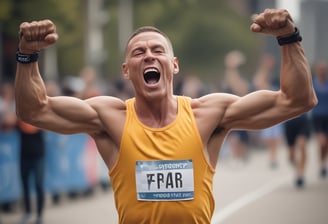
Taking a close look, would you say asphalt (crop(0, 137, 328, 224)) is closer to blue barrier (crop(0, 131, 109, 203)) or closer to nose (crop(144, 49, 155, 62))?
blue barrier (crop(0, 131, 109, 203))

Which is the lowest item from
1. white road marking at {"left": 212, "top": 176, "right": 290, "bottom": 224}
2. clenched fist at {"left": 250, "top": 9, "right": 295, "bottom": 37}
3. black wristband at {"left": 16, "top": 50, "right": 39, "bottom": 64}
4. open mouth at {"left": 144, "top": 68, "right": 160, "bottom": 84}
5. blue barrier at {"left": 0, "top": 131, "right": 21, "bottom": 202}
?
white road marking at {"left": 212, "top": 176, "right": 290, "bottom": 224}

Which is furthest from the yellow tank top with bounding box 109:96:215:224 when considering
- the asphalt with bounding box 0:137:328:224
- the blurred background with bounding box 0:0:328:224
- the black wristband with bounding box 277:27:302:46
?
the asphalt with bounding box 0:137:328:224

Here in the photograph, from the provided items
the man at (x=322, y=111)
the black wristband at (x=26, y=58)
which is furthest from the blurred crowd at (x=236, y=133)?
the black wristband at (x=26, y=58)

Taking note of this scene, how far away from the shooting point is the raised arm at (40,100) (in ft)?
14.6

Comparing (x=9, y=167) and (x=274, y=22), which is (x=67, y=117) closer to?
(x=274, y=22)

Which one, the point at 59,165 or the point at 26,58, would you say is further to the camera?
the point at 59,165

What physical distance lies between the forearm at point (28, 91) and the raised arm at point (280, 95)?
3.35 feet

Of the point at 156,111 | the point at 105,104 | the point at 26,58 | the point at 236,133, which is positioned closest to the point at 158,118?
the point at 156,111

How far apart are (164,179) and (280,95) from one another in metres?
0.77

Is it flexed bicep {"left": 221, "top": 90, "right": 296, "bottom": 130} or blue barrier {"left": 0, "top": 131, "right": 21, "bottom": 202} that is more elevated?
flexed bicep {"left": 221, "top": 90, "right": 296, "bottom": 130}

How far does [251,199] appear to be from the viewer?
43.3ft

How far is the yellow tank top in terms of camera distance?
15.4 feet

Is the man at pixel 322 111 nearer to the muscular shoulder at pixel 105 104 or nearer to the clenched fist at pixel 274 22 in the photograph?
the muscular shoulder at pixel 105 104

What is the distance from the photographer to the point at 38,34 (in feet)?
14.6
